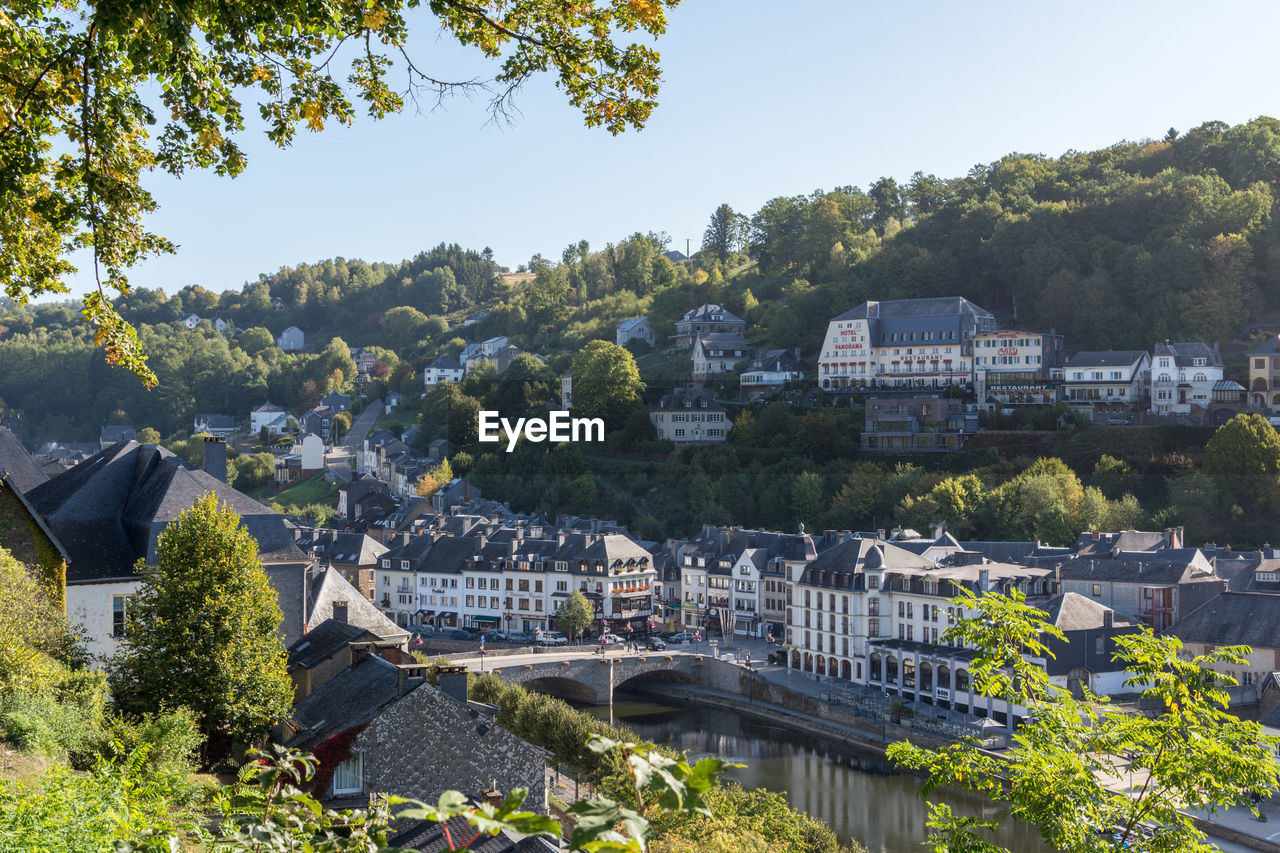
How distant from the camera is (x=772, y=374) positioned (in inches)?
3014

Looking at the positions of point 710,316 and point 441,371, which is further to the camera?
point 441,371

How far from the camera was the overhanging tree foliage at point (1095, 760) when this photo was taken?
25.3 ft

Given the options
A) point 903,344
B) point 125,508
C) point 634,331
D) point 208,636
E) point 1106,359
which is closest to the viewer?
point 208,636

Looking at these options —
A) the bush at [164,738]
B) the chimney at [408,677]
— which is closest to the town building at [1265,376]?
the chimney at [408,677]

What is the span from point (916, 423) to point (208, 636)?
5205cm

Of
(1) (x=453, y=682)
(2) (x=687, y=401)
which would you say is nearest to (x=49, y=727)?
(1) (x=453, y=682)

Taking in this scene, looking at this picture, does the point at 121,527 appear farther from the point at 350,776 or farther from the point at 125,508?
the point at 350,776

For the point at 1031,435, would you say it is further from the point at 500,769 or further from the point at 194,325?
the point at 194,325

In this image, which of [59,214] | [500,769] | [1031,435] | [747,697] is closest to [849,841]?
[500,769]

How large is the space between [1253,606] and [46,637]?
113ft

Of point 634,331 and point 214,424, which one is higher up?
point 634,331

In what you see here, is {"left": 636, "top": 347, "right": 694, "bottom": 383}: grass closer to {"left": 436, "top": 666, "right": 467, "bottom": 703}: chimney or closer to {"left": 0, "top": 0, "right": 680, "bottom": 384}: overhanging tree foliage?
{"left": 436, "top": 666, "right": 467, "bottom": 703}: chimney

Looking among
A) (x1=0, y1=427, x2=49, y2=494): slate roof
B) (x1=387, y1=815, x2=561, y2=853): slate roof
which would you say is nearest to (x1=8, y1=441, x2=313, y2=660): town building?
(x1=0, y1=427, x2=49, y2=494): slate roof

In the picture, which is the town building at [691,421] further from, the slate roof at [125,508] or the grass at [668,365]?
the slate roof at [125,508]
